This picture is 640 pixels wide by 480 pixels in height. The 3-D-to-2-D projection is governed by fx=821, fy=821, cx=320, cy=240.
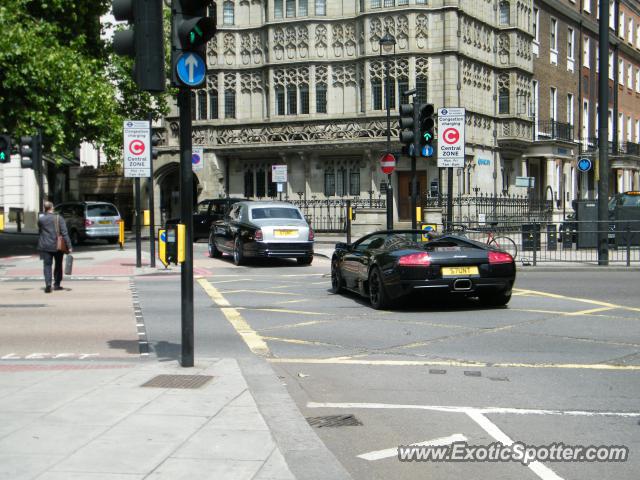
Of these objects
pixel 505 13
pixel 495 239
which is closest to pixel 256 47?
pixel 505 13

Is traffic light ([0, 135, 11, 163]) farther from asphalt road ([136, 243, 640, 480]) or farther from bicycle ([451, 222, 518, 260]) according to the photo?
bicycle ([451, 222, 518, 260])

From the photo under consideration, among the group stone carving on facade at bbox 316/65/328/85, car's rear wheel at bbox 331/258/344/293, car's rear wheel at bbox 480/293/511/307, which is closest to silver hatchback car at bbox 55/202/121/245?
stone carving on facade at bbox 316/65/328/85

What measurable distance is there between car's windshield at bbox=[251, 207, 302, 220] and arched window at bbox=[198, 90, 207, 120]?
21.5m

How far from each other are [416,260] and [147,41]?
615 cm

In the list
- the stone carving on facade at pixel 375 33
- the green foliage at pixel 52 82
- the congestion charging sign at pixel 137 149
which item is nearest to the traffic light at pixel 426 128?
the congestion charging sign at pixel 137 149

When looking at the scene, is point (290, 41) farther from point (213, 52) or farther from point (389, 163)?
point (389, 163)

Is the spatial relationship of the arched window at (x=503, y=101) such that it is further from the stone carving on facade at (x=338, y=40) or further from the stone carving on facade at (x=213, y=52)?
the stone carving on facade at (x=213, y=52)

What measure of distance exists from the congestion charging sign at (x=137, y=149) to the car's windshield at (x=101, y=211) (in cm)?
1349

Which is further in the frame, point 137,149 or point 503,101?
point 503,101

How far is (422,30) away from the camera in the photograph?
123 ft

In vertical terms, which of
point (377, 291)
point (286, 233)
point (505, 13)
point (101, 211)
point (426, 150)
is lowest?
point (377, 291)

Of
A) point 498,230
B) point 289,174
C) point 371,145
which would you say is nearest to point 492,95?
point 371,145

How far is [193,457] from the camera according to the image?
505cm

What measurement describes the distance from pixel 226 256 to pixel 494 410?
19.8 meters
